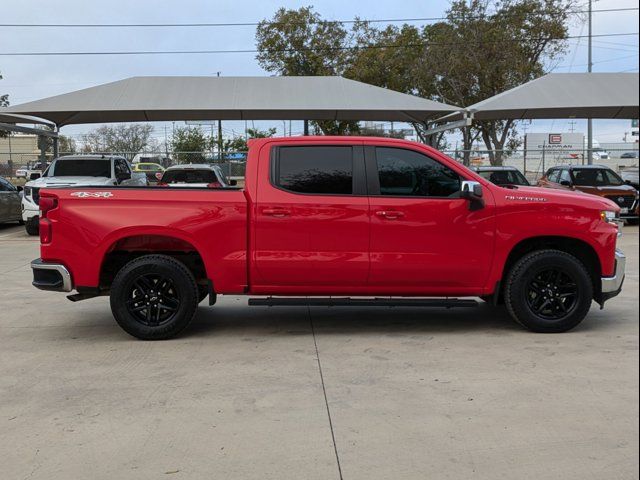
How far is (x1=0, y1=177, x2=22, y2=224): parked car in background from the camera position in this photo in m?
17.7

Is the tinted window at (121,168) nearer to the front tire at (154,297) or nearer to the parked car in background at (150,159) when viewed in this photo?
the parked car in background at (150,159)

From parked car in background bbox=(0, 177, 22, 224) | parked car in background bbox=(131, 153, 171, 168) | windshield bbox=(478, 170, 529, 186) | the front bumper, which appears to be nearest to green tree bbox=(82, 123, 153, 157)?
parked car in background bbox=(131, 153, 171, 168)

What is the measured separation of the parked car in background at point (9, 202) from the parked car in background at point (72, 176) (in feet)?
5.23

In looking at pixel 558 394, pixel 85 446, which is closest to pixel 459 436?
pixel 558 394

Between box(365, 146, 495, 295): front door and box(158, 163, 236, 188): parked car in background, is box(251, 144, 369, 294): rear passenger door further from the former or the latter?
box(158, 163, 236, 188): parked car in background

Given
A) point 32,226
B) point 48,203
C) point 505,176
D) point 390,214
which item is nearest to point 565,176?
point 505,176

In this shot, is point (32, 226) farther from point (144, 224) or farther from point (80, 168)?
point (144, 224)

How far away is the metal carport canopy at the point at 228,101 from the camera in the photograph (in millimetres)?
21484

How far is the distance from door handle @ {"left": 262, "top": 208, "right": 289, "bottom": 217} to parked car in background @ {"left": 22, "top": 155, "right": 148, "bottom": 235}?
416 inches

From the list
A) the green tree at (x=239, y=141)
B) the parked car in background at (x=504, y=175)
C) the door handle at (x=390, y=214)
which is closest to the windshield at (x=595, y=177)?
the parked car in background at (x=504, y=175)

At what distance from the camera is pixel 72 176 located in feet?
52.9

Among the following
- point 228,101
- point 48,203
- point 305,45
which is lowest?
point 48,203

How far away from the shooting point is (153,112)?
75.2 ft

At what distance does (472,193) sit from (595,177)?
544 inches
